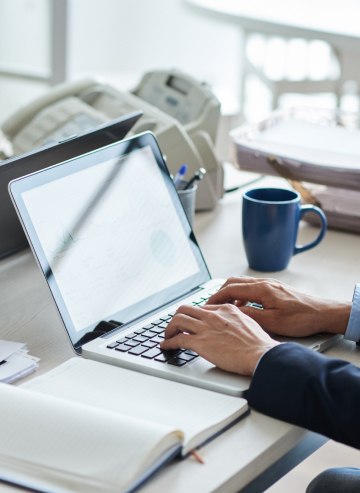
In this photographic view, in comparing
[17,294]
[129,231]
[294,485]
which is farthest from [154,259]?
[294,485]

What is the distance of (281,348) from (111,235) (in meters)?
0.28

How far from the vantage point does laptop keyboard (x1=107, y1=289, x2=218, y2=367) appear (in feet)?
2.16

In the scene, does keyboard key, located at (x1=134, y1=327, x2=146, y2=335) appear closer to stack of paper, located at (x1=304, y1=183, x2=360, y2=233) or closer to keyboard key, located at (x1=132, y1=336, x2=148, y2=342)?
keyboard key, located at (x1=132, y1=336, x2=148, y2=342)

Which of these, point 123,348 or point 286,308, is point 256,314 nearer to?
point 286,308

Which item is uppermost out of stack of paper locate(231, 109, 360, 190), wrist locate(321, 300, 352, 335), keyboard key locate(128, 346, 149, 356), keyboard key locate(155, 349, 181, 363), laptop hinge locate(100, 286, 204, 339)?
stack of paper locate(231, 109, 360, 190)

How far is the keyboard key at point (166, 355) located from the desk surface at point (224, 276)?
0.12 metres

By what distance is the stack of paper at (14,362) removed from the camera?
65 centimetres

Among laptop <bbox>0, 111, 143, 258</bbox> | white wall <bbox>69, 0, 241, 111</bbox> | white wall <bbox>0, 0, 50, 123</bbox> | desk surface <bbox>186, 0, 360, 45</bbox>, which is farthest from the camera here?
white wall <bbox>69, 0, 241, 111</bbox>

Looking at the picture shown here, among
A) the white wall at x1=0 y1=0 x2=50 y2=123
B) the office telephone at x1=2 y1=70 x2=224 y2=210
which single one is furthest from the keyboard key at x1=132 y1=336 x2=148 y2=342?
the white wall at x1=0 y1=0 x2=50 y2=123

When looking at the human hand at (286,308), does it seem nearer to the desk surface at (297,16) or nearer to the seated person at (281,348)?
the seated person at (281,348)

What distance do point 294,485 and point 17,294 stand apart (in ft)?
2.83

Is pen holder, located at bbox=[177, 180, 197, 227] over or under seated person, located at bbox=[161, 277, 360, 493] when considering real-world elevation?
over

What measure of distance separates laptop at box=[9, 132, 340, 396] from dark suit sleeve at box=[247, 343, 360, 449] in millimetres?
28

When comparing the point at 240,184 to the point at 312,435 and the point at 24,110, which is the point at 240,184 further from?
the point at 312,435
